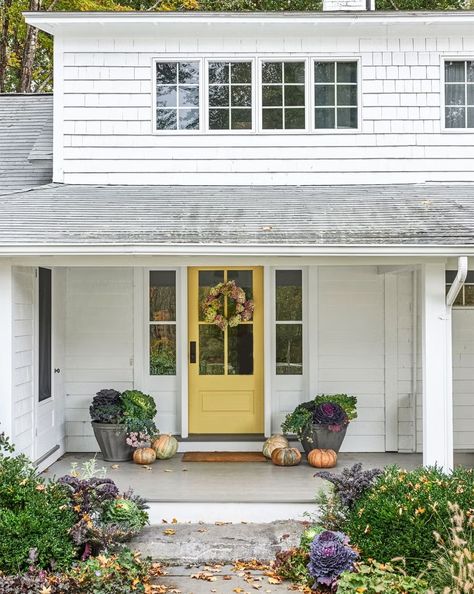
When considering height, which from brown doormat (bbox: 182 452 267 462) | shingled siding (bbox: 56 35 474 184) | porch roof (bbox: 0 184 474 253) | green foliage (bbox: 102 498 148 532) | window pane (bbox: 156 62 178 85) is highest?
window pane (bbox: 156 62 178 85)

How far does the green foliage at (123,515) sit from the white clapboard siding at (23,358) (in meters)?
1.30

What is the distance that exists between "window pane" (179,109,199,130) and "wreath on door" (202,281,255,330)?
6.21ft

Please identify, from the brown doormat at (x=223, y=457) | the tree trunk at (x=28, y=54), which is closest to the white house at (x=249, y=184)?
the brown doormat at (x=223, y=457)

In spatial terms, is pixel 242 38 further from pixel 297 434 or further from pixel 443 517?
pixel 443 517

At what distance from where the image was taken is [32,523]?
15.7 feet

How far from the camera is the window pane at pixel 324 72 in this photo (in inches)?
321

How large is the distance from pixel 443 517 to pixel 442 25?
→ 5691mm

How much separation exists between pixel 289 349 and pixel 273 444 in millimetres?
1222

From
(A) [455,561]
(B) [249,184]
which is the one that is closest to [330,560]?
(A) [455,561]

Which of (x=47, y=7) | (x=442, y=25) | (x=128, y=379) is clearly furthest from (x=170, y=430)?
(x=47, y=7)

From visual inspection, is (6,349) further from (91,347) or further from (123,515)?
(91,347)

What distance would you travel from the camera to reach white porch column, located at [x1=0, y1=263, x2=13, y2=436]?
6.30 metres

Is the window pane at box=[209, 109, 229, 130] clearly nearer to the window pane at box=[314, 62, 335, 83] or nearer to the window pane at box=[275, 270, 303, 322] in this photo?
the window pane at box=[314, 62, 335, 83]

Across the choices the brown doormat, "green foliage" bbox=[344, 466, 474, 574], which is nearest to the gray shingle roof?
the brown doormat
